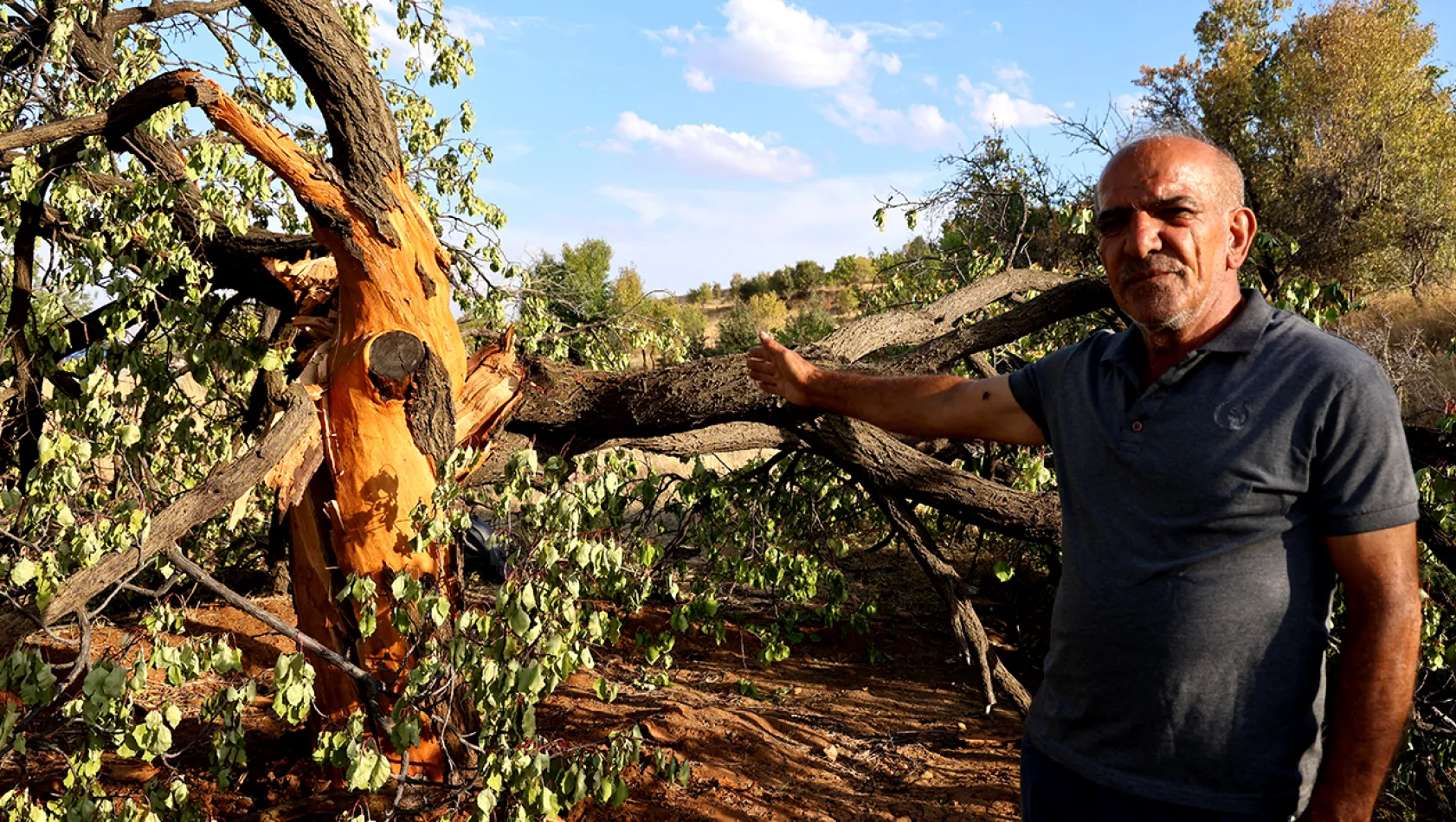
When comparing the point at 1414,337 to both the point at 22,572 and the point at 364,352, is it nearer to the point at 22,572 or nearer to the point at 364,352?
the point at 364,352

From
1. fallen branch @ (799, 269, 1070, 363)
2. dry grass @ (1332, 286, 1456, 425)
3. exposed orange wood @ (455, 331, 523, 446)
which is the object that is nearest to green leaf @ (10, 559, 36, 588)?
exposed orange wood @ (455, 331, 523, 446)

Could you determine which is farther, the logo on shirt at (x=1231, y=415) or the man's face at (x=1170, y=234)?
the man's face at (x=1170, y=234)

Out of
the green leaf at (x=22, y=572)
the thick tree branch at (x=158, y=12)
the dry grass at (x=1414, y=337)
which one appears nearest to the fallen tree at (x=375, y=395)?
the green leaf at (x=22, y=572)

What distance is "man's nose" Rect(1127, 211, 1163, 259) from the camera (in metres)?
1.92

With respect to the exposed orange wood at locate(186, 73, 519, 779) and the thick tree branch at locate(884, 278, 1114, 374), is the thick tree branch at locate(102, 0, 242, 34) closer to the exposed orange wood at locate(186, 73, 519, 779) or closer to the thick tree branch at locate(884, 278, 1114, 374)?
the exposed orange wood at locate(186, 73, 519, 779)

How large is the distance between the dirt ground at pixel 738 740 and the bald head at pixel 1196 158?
3.10m

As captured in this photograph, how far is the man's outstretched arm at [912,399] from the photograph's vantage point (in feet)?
7.52

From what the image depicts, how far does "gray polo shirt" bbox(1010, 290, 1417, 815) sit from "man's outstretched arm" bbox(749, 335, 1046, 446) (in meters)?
0.40

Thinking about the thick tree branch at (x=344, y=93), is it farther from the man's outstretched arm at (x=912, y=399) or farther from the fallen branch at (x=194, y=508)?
the man's outstretched arm at (x=912, y=399)

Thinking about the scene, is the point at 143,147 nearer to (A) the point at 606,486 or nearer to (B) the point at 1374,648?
(A) the point at 606,486

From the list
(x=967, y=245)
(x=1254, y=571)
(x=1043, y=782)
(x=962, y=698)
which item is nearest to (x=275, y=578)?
(x=962, y=698)

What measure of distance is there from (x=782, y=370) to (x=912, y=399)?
0.50 m

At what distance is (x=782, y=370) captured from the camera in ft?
9.44

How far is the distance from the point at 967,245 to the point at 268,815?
18.8 ft
